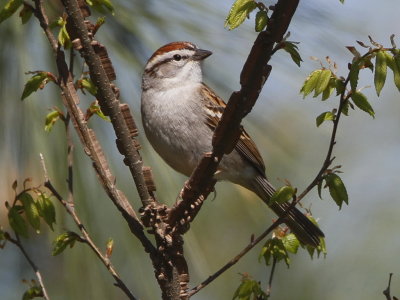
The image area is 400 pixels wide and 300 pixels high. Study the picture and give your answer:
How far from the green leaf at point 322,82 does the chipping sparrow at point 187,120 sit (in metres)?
0.98

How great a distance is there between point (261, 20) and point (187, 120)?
4.88 feet

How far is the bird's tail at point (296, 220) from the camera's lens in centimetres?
207

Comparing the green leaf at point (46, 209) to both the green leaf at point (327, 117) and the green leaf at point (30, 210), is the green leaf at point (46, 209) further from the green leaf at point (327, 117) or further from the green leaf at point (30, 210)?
the green leaf at point (327, 117)

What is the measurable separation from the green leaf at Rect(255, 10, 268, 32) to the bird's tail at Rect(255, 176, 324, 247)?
48 cm

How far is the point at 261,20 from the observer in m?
1.36

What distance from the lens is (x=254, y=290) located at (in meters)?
1.69

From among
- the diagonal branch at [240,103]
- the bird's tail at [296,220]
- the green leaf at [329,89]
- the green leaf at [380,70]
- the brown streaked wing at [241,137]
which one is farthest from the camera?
the brown streaked wing at [241,137]

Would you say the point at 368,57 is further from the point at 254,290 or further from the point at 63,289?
the point at 63,289

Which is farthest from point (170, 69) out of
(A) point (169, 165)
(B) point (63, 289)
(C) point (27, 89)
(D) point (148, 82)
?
(C) point (27, 89)

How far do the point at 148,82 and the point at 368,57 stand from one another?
1.59m

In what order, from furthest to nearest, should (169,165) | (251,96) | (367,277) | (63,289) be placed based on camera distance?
(367,277)
(169,165)
(63,289)
(251,96)

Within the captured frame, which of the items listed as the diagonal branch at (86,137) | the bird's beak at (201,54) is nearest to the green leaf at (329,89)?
the diagonal branch at (86,137)

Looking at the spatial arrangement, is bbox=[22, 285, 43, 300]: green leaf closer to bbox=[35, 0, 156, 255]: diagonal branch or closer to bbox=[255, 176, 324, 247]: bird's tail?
bbox=[35, 0, 156, 255]: diagonal branch

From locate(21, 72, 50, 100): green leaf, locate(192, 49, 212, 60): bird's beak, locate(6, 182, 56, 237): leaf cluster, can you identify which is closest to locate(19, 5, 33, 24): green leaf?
locate(21, 72, 50, 100): green leaf
